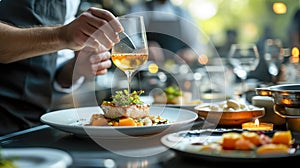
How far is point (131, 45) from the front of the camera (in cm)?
140

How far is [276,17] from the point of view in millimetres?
9852

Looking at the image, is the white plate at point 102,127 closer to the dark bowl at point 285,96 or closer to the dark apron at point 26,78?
the dark bowl at point 285,96

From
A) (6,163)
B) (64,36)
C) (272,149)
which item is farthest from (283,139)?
(64,36)

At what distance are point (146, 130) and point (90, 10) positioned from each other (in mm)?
410

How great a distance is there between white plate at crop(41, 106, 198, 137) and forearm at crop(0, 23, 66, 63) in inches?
9.2

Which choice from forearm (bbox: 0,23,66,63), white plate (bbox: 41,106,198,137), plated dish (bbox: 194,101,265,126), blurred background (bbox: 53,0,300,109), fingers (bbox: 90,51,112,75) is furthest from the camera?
blurred background (bbox: 53,0,300,109)

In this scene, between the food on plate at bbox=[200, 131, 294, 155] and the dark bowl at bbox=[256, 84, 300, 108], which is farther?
the dark bowl at bbox=[256, 84, 300, 108]

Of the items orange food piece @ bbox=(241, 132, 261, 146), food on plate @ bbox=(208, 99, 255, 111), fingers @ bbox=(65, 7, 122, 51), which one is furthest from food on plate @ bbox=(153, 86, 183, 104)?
orange food piece @ bbox=(241, 132, 261, 146)

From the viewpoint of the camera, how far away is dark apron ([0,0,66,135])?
6.43ft

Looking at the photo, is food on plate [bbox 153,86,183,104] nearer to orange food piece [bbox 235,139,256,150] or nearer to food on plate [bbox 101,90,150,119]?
food on plate [bbox 101,90,150,119]

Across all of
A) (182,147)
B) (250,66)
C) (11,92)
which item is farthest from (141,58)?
(250,66)

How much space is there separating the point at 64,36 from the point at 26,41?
229mm

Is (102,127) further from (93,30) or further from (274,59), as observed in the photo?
(274,59)

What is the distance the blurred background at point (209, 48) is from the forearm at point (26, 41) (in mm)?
872
